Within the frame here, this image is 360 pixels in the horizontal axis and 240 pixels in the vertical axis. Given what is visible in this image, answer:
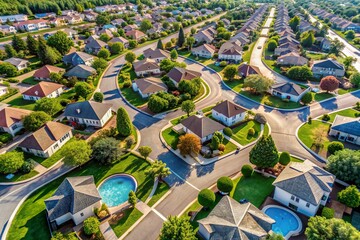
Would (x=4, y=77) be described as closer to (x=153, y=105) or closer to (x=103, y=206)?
(x=153, y=105)

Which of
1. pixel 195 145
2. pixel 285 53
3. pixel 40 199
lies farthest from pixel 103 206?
pixel 285 53

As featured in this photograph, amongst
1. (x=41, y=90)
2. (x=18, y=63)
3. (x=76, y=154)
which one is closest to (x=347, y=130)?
(x=76, y=154)

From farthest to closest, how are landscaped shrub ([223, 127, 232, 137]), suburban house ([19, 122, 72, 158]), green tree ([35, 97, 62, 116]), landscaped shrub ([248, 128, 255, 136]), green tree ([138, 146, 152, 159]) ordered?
green tree ([35, 97, 62, 116]) → landscaped shrub ([248, 128, 255, 136]) → landscaped shrub ([223, 127, 232, 137]) → suburban house ([19, 122, 72, 158]) → green tree ([138, 146, 152, 159])

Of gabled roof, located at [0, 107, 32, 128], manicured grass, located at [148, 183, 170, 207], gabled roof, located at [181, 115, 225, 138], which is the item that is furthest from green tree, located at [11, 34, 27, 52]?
manicured grass, located at [148, 183, 170, 207]

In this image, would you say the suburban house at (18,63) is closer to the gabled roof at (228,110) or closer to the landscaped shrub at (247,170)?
the gabled roof at (228,110)

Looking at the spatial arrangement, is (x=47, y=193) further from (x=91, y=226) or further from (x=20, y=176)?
(x=91, y=226)

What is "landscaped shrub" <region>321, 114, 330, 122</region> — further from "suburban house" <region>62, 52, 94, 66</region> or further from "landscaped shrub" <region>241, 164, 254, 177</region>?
"suburban house" <region>62, 52, 94, 66</region>
